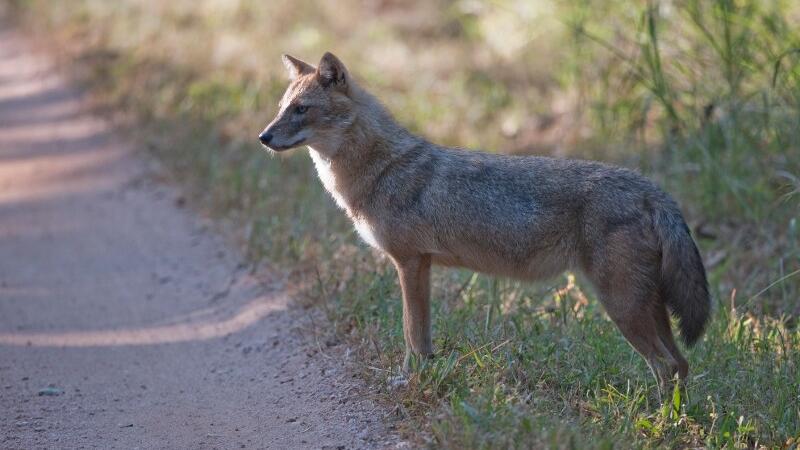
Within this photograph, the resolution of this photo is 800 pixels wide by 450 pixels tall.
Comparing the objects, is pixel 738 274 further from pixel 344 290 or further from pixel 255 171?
pixel 255 171

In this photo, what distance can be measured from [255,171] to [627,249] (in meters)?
5.14

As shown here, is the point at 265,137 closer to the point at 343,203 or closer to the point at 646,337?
the point at 343,203

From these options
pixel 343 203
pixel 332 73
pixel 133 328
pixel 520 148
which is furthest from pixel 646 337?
pixel 520 148

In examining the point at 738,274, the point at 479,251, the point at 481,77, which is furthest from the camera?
the point at 481,77

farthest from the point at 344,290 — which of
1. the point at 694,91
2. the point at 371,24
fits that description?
the point at 371,24

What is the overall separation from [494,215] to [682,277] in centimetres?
116

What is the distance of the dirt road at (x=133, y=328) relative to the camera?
19.0 ft

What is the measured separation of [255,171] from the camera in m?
9.91

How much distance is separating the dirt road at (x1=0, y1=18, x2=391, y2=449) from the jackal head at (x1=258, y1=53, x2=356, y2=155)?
1.44 metres

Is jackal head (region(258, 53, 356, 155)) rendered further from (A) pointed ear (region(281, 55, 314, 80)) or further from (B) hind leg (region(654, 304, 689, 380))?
(B) hind leg (region(654, 304, 689, 380))

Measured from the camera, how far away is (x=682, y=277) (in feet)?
18.5

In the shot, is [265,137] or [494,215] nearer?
[494,215]

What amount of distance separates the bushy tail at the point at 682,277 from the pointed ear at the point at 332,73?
7.05 feet

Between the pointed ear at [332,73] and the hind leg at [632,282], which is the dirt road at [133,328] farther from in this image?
the pointed ear at [332,73]
